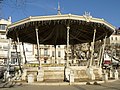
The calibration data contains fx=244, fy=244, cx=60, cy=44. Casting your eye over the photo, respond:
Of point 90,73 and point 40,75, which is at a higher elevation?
point 90,73

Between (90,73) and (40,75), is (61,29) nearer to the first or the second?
(90,73)

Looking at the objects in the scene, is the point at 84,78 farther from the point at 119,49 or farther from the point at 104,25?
the point at 119,49

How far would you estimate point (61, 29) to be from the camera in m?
38.2

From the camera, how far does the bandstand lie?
98.9 ft

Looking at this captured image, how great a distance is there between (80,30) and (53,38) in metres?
7.77

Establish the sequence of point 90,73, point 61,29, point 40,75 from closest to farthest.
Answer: point 40,75 → point 90,73 → point 61,29

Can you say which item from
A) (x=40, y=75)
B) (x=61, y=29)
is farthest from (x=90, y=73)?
(x=61, y=29)

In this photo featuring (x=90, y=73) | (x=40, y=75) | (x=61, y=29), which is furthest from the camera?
(x=61, y=29)

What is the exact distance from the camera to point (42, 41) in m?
44.2

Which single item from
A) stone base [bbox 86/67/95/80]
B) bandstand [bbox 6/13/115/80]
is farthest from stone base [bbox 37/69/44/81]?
stone base [bbox 86/67/95/80]

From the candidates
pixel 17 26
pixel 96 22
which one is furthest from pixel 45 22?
pixel 96 22

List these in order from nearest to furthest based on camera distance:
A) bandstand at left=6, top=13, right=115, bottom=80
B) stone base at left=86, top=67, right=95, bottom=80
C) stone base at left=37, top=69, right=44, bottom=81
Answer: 1. stone base at left=37, top=69, right=44, bottom=81
2. bandstand at left=6, top=13, right=115, bottom=80
3. stone base at left=86, top=67, right=95, bottom=80

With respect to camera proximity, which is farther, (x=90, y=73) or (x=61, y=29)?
(x=61, y=29)

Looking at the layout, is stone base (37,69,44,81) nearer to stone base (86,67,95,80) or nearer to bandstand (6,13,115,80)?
bandstand (6,13,115,80)
